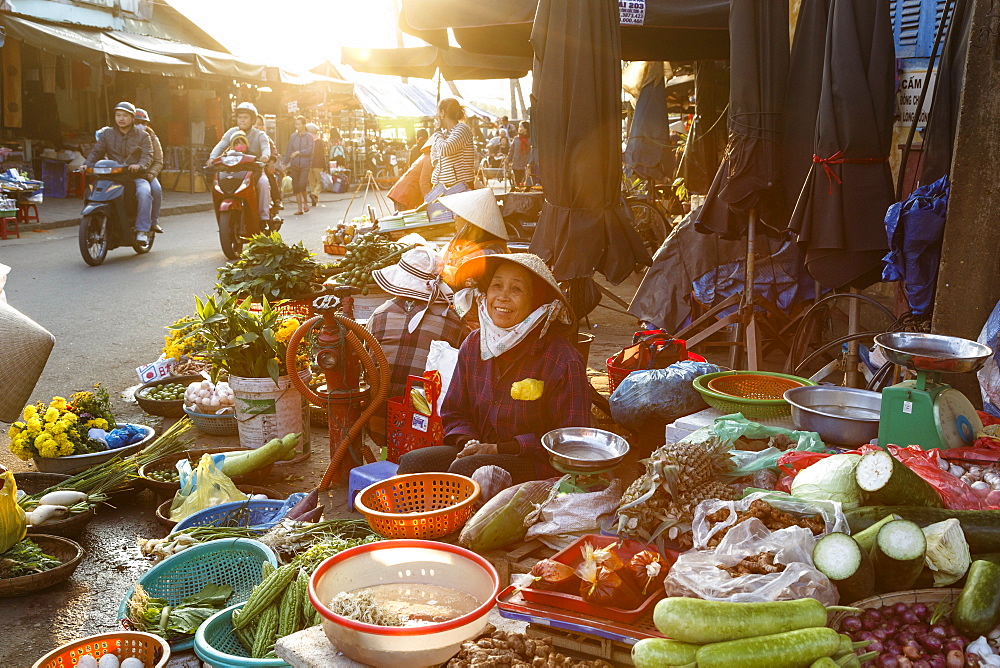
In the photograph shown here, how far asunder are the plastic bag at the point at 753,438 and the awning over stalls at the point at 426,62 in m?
9.73

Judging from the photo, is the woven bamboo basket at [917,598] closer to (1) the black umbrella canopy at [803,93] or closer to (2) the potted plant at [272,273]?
(1) the black umbrella canopy at [803,93]

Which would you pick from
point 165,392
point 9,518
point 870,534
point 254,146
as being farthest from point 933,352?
point 254,146

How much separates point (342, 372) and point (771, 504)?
248cm

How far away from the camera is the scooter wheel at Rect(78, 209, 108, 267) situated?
412 inches

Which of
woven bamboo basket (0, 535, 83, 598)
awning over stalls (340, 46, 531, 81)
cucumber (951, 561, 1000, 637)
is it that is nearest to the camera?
cucumber (951, 561, 1000, 637)

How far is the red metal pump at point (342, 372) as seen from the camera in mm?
4246

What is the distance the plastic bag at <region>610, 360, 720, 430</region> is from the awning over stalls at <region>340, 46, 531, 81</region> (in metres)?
8.70

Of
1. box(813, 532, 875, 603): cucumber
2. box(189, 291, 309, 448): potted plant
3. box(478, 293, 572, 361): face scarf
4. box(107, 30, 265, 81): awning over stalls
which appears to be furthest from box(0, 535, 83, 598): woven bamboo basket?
box(107, 30, 265, 81): awning over stalls

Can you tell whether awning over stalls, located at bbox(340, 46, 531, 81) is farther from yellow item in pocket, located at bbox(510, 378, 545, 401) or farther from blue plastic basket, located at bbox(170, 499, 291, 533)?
blue plastic basket, located at bbox(170, 499, 291, 533)

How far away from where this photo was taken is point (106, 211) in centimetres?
1077

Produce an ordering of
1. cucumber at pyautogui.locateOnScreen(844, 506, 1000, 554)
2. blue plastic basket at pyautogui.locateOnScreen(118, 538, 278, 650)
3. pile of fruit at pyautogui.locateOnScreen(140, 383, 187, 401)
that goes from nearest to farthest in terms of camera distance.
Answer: cucumber at pyautogui.locateOnScreen(844, 506, 1000, 554) → blue plastic basket at pyautogui.locateOnScreen(118, 538, 278, 650) → pile of fruit at pyautogui.locateOnScreen(140, 383, 187, 401)

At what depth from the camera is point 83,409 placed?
4711 mm

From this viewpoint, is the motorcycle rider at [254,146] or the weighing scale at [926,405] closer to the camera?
the weighing scale at [926,405]

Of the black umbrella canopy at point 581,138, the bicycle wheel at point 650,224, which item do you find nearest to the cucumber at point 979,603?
the black umbrella canopy at point 581,138
